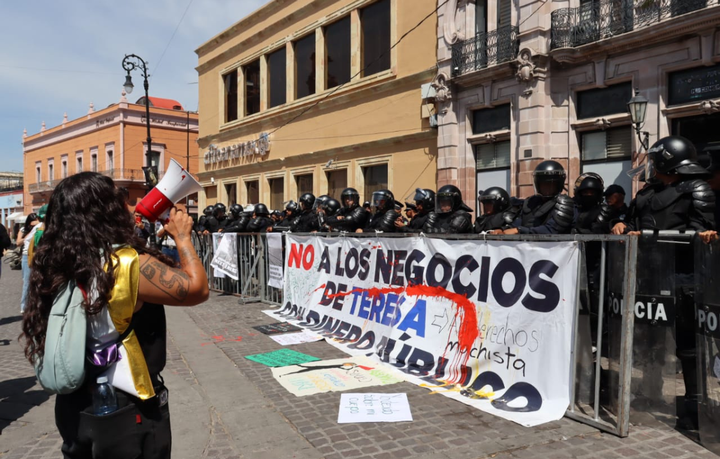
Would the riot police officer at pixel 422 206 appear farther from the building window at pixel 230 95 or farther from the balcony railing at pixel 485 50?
the building window at pixel 230 95

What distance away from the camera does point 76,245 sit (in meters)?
2.07

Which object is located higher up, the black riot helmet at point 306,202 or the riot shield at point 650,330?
the black riot helmet at point 306,202

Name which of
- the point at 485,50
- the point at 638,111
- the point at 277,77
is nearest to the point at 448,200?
the point at 638,111

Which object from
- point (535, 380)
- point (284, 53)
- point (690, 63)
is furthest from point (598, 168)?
point (284, 53)

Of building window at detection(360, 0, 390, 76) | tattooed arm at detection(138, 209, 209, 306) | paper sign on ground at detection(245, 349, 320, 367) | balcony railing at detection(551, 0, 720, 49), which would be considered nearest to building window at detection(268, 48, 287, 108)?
building window at detection(360, 0, 390, 76)

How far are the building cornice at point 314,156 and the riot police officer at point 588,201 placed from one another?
32.8 ft

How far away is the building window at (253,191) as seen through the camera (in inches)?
1053

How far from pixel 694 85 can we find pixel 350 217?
7438 millimetres

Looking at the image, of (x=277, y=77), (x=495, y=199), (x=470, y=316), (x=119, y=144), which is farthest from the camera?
(x=119, y=144)

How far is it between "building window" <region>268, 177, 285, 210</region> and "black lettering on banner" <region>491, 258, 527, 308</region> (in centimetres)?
2011

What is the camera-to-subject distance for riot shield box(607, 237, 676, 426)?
13.4 feet

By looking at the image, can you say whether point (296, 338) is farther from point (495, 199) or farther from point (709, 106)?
point (709, 106)

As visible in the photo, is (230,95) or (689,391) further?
(230,95)

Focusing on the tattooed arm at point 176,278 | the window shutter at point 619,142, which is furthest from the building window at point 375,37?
the tattooed arm at point 176,278
